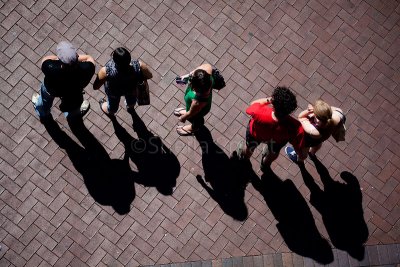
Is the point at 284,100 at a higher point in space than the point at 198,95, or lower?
higher

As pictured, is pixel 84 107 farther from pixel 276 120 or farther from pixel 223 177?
pixel 276 120

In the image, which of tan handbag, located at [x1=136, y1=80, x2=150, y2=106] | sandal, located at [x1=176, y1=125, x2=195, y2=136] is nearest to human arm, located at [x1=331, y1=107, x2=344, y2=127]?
sandal, located at [x1=176, y1=125, x2=195, y2=136]

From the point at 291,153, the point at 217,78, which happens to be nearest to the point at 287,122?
the point at 217,78

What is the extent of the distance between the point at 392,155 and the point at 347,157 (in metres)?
0.72

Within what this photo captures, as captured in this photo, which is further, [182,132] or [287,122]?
[182,132]

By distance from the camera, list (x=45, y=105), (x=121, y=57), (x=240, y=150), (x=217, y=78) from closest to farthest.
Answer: (x=121, y=57) → (x=217, y=78) → (x=45, y=105) → (x=240, y=150)

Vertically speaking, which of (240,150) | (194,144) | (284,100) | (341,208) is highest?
(284,100)

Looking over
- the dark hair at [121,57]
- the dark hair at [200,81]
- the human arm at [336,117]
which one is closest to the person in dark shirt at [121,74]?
the dark hair at [121,57]

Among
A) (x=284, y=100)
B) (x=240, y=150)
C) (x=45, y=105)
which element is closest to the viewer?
(x=284, y=100)

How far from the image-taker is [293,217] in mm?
5949

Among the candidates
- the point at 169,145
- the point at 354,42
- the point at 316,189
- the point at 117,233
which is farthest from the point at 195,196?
the point at 354,42

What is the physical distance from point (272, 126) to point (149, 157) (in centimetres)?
218

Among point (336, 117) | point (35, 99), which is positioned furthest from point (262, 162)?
point (35, 99)

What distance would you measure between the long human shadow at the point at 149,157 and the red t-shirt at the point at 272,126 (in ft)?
5.48
